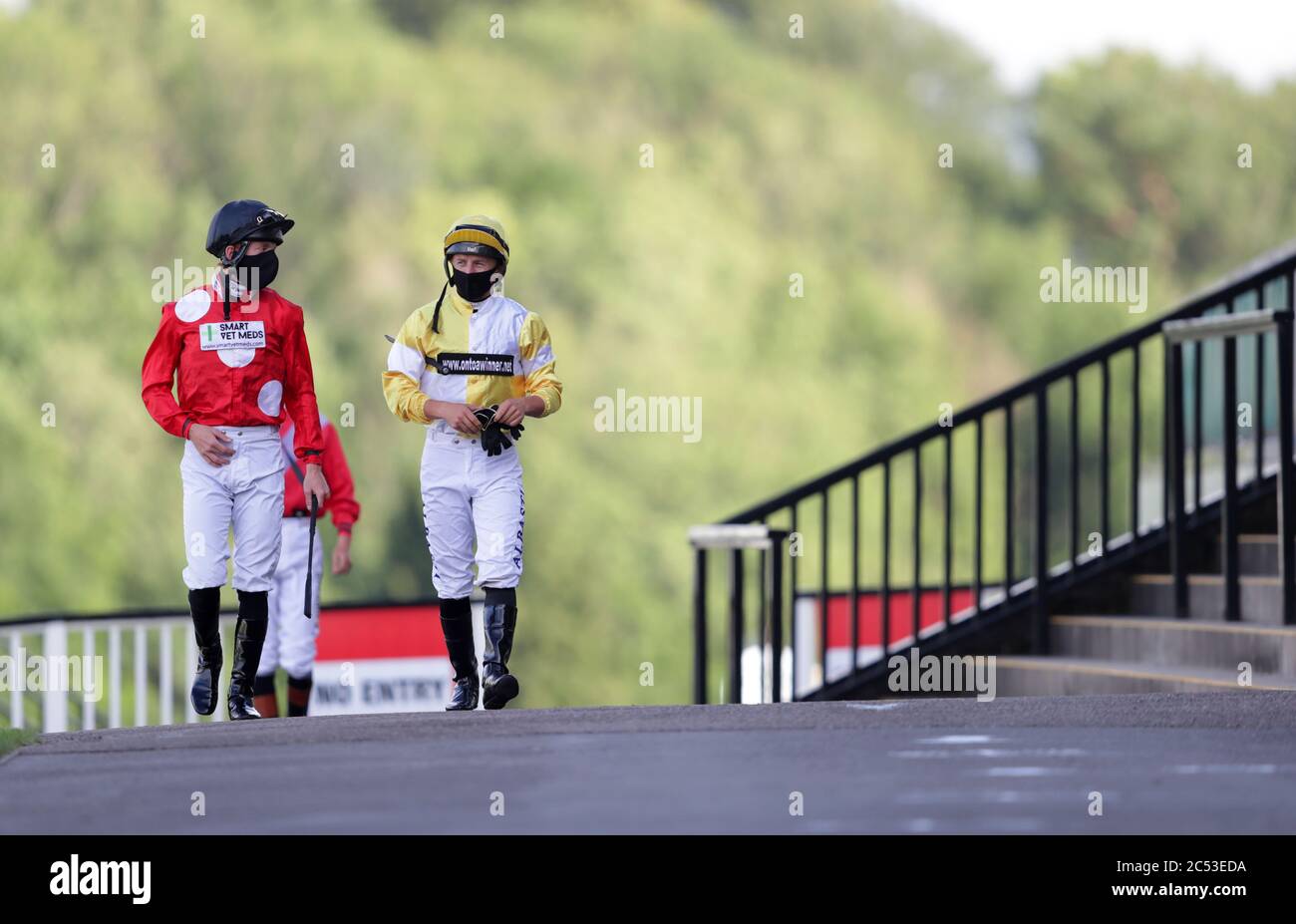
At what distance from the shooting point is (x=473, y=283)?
256 inches

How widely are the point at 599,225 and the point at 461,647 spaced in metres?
29.6

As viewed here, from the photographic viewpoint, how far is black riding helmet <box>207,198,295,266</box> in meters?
6.43

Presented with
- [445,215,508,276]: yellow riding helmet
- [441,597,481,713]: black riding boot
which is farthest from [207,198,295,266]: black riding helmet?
[441,597,481,713]: black riding boot

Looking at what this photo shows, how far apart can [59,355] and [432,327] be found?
26532 mm

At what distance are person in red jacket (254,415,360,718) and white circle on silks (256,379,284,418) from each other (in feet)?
3.89

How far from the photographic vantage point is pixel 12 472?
1227 inches

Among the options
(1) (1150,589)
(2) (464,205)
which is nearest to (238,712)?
(1) (1150,589)

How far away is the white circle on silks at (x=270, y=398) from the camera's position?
6.45 m

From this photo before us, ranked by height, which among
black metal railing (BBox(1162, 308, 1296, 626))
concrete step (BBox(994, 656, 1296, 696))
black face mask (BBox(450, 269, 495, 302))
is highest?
black face mask (BBox(450, 269, 495, 302))

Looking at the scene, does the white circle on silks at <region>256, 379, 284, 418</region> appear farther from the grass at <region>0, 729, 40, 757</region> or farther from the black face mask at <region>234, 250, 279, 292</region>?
the grass at <region>0, 729, 40, 757</region>

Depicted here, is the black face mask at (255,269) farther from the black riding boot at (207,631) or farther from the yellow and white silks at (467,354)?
the black riding boot at (207,631)

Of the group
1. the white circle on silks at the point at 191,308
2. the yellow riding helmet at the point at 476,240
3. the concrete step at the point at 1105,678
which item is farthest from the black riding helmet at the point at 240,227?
the concrete step at the point at 1105,678

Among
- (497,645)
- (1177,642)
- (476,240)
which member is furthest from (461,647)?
(1177,642)
